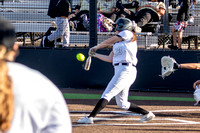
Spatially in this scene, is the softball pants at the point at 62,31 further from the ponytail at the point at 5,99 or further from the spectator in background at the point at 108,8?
the ponytail at the point at 5,99

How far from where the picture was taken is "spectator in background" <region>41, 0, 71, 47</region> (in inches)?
464

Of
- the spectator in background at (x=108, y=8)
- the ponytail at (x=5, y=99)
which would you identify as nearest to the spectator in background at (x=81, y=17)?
the spectator in background at (x=108, y=8)

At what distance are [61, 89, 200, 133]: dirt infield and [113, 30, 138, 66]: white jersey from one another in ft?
3.90

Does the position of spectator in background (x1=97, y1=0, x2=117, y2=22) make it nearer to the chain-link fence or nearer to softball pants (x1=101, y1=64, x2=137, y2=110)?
the chain-link fence

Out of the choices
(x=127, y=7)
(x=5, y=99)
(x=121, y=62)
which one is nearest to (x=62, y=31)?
(x=127, y=7)

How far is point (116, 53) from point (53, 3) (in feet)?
16.4

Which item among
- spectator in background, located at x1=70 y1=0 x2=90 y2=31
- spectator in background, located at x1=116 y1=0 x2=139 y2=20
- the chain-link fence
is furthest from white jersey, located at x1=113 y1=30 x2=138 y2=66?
spectator in background, located at x1=116 y1=0 x2=139 y2=20

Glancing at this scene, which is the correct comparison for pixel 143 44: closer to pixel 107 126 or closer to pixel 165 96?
pixel 165 96

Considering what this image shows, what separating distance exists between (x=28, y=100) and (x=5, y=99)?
219 millimetres

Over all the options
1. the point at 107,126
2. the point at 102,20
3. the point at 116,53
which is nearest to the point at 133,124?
the point at 107,126

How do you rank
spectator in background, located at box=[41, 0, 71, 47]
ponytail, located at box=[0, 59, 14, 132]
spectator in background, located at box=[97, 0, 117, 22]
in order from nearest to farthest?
1. ponytail, located at box=[0, 59, 14, 132]
2. spectator in background, located at box=[41, 0, 71, 47]
3. spectator in background, located at box=[97, 0, 117, 22]

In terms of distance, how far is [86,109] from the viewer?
901 centimetres

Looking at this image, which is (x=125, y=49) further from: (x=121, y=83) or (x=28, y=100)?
(x=28, y=100)

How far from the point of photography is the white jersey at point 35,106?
6.91 feet
